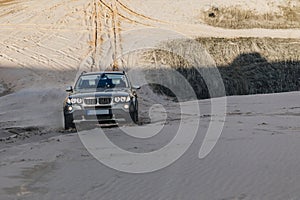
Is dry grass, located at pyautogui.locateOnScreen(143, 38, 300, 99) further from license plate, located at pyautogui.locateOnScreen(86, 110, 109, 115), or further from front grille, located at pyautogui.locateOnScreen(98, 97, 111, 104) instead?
license plate, located at pyautogui.locateOnScreen(86, 110, 109, 115)

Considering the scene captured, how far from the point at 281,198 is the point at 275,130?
18.7 ft

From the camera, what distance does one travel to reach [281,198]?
5.60 m

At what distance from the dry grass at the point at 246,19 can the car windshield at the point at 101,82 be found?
20.6 metres

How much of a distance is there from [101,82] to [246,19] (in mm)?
23150

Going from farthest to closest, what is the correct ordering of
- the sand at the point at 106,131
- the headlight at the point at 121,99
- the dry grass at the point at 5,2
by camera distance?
the dry grass at the point at 5,2 → the headlight at the point at 121,99 → the sand at the point at 106,131

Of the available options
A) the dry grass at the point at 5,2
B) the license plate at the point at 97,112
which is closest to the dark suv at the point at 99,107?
the license plate at the point at 97,112

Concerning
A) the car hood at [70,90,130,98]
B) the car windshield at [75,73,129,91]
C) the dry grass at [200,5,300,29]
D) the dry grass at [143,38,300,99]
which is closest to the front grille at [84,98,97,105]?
the car hood at [70,90,130,98]

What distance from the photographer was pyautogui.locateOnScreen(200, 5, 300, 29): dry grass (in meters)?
34.1

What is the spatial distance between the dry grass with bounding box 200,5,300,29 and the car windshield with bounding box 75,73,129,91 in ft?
67.5

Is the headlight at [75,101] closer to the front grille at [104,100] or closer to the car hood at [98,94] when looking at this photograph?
the car hood at [98,94]

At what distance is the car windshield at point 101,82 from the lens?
1371 cm

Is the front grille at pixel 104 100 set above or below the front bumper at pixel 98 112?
above

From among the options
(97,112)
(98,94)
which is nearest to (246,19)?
(98,94)

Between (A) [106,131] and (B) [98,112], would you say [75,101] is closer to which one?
(B) [98,112]
